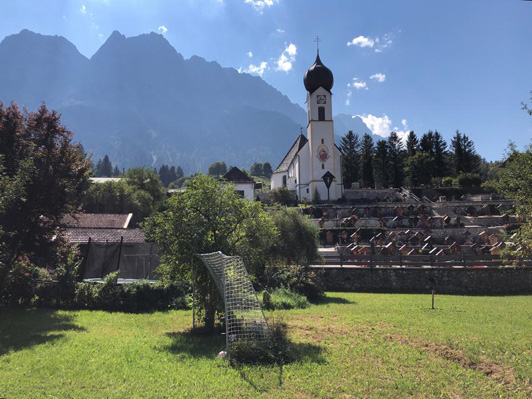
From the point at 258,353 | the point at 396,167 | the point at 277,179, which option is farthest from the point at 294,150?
the point at 258,353

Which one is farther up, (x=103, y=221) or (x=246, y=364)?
(x=103, y=221)

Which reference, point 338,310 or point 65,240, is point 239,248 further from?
point 65,240

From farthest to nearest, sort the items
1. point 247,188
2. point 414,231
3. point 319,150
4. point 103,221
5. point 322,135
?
point 247,188 → point 322,135 → point 319,150 → point 414,231 → point 103,221

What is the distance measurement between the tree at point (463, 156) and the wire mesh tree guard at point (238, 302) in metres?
71.6

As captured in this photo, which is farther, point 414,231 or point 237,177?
point 237,177

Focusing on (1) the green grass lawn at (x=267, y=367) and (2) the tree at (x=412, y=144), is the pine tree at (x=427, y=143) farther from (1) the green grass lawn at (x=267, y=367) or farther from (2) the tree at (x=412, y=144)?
(1) the green grass lawn at (x=267, y=367)

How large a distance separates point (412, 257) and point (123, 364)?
20.6 m

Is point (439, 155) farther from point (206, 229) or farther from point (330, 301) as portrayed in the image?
point (206, 229)

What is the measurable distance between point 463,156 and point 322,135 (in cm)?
3192

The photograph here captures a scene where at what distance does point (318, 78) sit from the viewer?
59.8 m

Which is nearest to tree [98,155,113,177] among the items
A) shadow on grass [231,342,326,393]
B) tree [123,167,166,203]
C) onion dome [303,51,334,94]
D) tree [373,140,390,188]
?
tree [123,167,166,203]

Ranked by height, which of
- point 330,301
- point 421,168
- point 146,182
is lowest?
point 330,301

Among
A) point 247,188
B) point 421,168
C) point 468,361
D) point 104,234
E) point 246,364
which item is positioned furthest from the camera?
point 421,168

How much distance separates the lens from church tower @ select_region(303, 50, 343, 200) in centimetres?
5716
